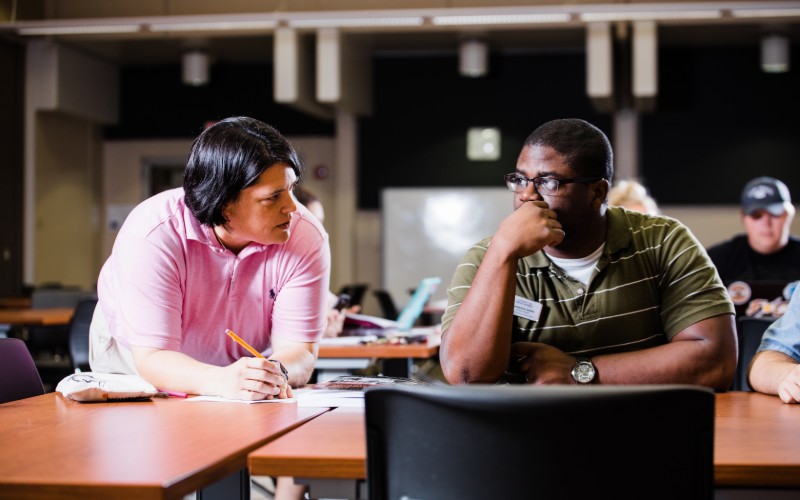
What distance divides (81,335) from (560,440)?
4.16 metres

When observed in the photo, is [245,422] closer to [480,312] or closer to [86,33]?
[480,312]

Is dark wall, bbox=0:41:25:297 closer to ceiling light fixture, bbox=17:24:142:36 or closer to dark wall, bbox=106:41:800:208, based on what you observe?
ceiling light fixture, bbox=17:24:142:36

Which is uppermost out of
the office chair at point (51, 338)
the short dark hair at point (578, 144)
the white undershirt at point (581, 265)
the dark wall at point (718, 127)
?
the dark wall at point (718, 127)

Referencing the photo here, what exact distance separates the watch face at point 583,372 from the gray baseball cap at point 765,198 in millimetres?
3296

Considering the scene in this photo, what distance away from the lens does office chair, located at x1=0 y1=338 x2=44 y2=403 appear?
2.28 meters

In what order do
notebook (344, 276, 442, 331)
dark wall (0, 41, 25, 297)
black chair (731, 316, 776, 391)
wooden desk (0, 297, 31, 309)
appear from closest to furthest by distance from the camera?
black chair (731, 316, 776, 391)
notebook (344, 276, 442, 331)
wooden desk (0, 297, 31, 309)
dark wall (0, 41, 25, 297)

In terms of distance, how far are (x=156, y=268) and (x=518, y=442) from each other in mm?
1350

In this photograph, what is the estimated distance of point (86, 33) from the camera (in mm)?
8383

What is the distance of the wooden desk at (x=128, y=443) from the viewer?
1288mm

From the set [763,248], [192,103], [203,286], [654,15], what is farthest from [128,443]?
[192,103]

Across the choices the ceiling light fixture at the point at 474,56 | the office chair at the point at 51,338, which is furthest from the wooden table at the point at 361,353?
the ceiling light fixture at the point at 474,56

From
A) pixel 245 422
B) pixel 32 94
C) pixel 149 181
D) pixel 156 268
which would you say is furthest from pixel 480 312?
pixel 149 181

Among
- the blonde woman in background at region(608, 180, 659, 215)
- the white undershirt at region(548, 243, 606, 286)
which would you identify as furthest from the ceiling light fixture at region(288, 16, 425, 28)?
the white undershirt at region(548, 243, 606, 286)

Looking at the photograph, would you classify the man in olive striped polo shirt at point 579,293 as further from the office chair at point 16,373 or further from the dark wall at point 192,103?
the dark wall at point 192,103
